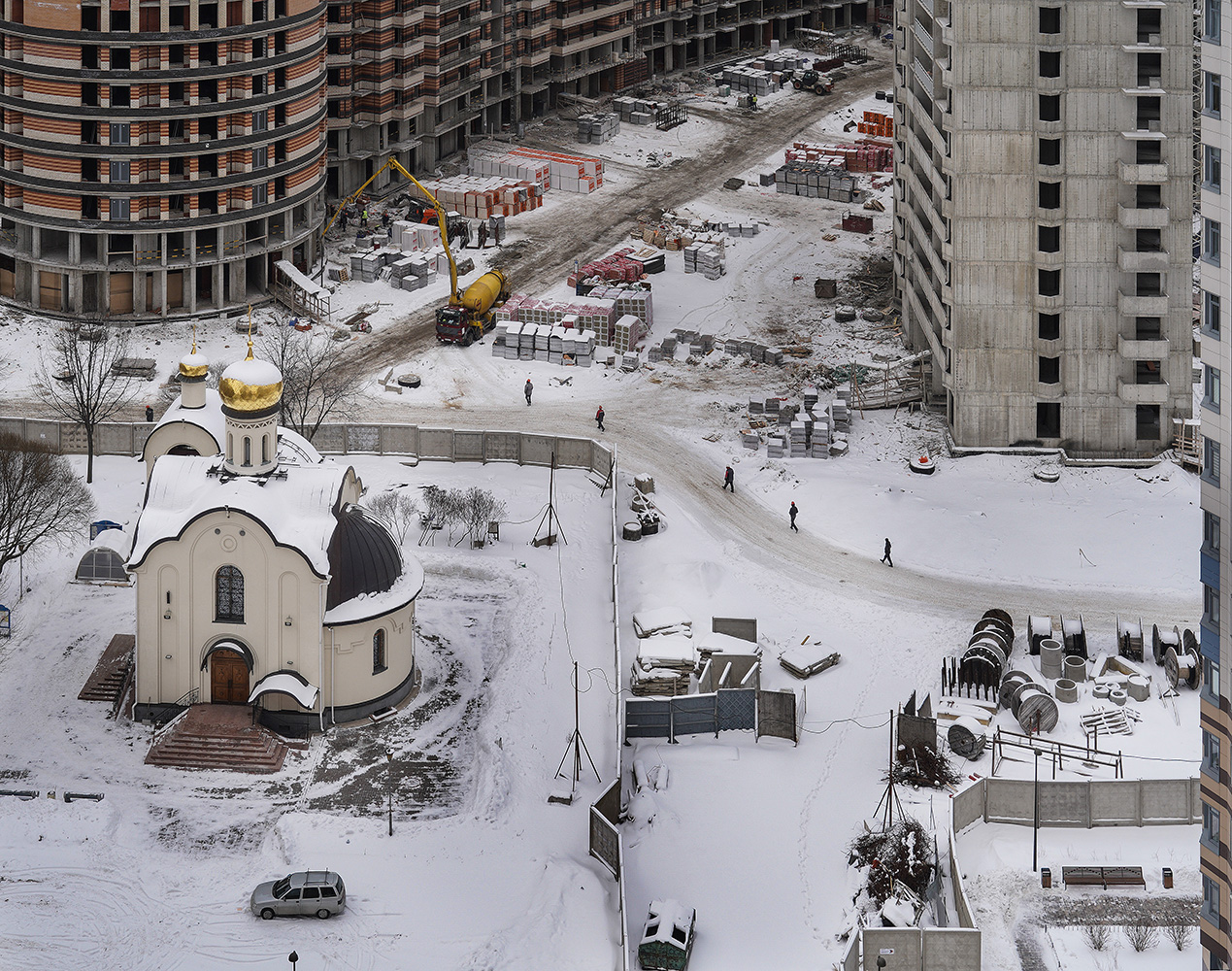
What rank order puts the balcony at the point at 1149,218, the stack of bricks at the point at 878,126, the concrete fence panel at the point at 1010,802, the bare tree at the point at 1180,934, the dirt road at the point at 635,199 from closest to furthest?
the bare tree at the point at 1180,934 < the concrete fence panel at the point at 1010,802 < the balcony at the point at 1149,218 < the dirt road at the point at 635,199 < the stack of bricks at the point at 878,126

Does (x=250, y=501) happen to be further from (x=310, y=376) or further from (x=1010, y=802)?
(x=1010, y=802)

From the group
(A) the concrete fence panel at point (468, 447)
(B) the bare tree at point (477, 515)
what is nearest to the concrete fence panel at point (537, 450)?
(A) the concrete fence panel at point (468, 447)

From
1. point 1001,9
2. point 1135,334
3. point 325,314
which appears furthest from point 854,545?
point 325,314

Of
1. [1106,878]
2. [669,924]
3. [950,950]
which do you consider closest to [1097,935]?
[1106,878]

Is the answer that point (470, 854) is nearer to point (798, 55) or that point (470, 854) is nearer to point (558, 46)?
point (558, 46)

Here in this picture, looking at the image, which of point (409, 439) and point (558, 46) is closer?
point (409, 439)

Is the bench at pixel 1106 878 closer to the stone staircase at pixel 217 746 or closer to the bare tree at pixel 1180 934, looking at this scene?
the bare tree at pixel 1180 934

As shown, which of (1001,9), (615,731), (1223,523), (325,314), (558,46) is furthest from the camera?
(558,46)
